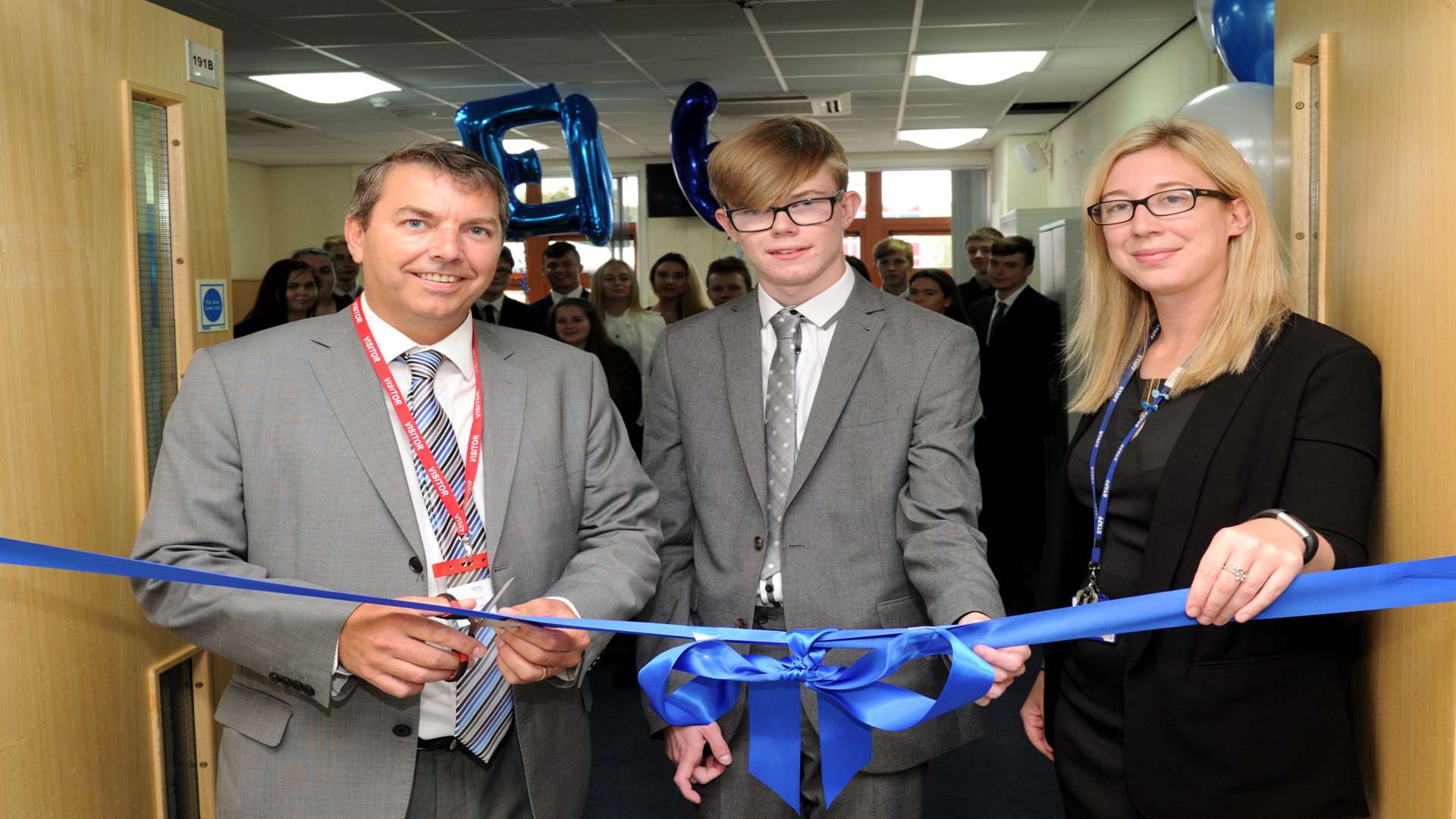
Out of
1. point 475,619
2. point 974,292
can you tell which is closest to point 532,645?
point 475,619

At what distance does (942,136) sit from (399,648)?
12.7 metres

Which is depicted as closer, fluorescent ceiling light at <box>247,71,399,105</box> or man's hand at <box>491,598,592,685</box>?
man's hand at <box>491,598,592,685</box>

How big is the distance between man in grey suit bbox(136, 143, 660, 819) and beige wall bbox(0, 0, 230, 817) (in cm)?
35

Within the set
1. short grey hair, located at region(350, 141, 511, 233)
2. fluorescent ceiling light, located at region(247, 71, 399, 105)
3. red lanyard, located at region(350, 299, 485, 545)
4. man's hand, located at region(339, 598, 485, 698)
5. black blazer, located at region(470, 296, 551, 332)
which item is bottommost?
man's hand, located at region(339, 598, 485, 698)

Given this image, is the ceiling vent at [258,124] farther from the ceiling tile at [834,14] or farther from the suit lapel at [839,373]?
the suit lapel at [839,373]

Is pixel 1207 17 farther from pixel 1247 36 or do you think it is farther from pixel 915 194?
pixel 915 194

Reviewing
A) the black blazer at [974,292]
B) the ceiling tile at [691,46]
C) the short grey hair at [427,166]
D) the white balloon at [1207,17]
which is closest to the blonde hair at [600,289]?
the ceiling tile at [691,46]

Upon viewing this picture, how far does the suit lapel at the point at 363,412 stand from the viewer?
1.70 meters

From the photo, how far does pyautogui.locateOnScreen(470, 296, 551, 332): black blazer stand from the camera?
259 inches

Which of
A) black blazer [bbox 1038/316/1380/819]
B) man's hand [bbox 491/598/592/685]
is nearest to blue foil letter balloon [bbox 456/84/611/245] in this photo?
man's hand [bbox 491/598/592/685]

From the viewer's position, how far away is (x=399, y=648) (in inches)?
61.5

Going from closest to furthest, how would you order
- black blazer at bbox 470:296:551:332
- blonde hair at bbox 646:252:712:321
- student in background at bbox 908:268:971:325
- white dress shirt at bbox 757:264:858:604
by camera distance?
1. white dress shirt at bbox 757:264:858:604
2. student in background at bbox 908:268:971:325
3. black blazer at bbox 470:296:551:332
4. blonde hair at bbox 646:252:712:321

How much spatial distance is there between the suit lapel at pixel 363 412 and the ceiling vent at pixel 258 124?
1013cm

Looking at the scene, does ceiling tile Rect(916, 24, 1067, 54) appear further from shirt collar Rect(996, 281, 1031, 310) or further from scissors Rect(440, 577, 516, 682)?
scissors Rect(440, 577, 516, 682)
